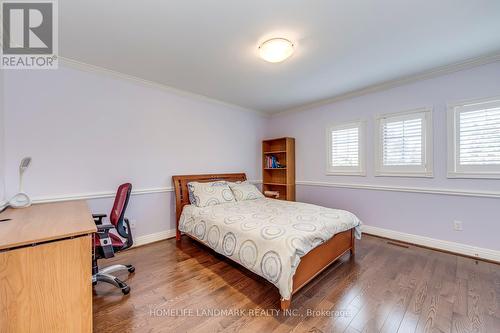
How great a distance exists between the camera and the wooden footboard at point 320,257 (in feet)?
5.81

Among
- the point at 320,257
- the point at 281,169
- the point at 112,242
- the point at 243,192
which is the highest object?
the point at 281,169

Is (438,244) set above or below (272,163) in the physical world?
below

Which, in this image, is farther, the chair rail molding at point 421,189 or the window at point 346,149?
the window at point 346,149

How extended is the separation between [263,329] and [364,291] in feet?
3.44

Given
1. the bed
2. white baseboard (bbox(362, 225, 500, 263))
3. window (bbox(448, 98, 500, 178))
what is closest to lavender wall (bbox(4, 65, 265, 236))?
the bed

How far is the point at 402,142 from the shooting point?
3.01m

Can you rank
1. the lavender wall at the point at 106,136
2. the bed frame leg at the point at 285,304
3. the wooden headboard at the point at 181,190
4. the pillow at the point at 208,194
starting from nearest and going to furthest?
the bed frame leg at the point at 285,304 → the lavender wall at the point at 106,136 → the pillow at the point at 208,194 → the wooden headboard at the point at 181,190

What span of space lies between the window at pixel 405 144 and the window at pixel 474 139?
23cm

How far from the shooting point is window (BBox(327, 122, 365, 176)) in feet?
11.3

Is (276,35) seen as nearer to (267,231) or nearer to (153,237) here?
(267,231)

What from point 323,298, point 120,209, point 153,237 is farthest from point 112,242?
point 323,298

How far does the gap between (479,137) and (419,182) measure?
31.6 inches

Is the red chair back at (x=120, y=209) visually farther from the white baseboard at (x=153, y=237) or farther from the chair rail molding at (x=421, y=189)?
the chair rail molding at (x=421, y=189)

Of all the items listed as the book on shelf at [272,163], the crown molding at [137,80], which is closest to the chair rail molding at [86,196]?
the crown molding at [137,80]
